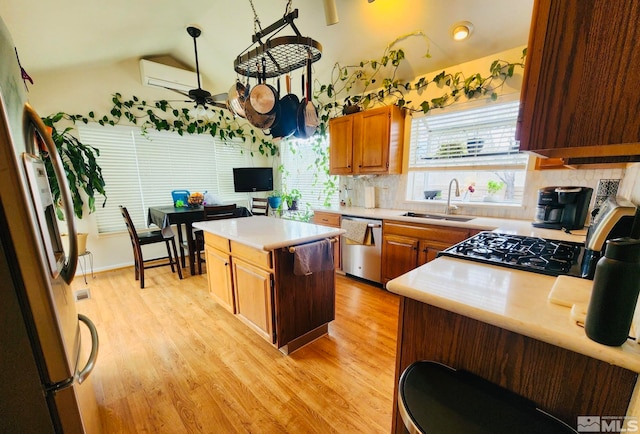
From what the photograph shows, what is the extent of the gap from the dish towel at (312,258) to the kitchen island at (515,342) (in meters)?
0.89

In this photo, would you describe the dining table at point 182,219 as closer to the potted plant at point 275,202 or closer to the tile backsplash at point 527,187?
the potted plant at point 275,202

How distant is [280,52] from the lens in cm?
168

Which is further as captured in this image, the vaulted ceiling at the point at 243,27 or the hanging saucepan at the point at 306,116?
the vaulted ceiling at the point at 243,27

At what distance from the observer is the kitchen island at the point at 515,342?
0.66 metres

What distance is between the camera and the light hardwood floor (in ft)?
4.76

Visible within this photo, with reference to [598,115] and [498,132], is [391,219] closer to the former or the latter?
[498,132]

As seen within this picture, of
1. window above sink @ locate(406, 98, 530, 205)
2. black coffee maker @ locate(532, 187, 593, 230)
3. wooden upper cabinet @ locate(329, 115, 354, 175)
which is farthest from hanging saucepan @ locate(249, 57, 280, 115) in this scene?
black coffee maker @ locate(532, 187, 593, 230)

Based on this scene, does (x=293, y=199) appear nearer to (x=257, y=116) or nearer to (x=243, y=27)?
(x=243, y=27)

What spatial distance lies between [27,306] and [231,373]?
1417 millimetres

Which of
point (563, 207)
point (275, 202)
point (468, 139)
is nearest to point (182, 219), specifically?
point (275, 202)

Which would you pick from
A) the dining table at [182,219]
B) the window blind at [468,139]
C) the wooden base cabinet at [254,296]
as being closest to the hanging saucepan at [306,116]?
the wooden base cabinet at [254,296]

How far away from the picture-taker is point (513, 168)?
2.54 meters

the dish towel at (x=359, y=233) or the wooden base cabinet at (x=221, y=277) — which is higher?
the dish towel at (x=359, y=233)

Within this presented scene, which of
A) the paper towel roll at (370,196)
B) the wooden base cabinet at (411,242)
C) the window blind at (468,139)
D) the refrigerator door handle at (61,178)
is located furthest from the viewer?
the paper towel roll at (370,196)
